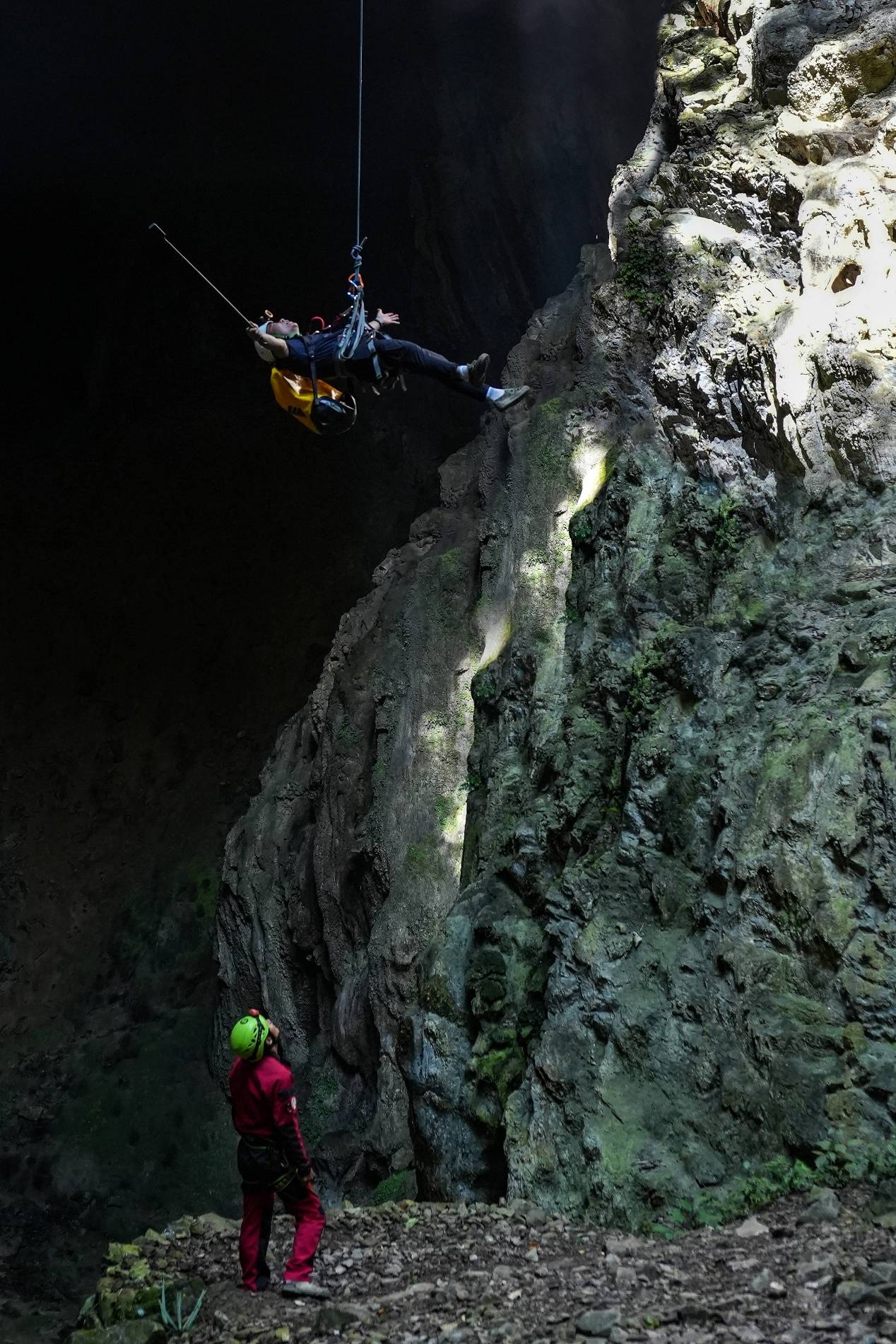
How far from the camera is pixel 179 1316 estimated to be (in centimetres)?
652

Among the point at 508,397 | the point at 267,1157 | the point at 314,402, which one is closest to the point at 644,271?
the point at 508,397

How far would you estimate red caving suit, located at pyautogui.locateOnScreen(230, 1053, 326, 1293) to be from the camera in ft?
21.4

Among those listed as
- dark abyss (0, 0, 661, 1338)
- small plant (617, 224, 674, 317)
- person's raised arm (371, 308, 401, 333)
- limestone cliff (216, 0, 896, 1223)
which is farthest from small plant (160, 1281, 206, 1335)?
dark abyss (0, 0, 661, 1338)

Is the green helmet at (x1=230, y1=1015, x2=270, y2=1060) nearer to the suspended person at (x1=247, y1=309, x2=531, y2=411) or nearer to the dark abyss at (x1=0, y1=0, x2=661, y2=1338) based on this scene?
the suspended person at (x1=247, y1=309, x2=531, y2=411)

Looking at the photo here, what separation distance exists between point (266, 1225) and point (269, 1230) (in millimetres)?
70

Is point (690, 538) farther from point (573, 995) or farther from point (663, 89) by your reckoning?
point (663, 89)

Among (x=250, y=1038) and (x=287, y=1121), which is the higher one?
(x=250, y=1038)

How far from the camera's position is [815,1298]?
504 cm

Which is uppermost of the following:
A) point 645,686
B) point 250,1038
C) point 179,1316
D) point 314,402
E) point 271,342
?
point 271,342

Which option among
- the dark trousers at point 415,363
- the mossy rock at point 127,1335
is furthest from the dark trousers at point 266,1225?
the dark trousers at point 415,363

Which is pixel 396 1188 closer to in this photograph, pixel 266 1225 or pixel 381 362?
pixel 266 1225

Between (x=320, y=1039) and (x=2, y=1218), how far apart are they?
5236 mm

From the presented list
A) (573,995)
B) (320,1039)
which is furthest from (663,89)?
(320,1039)

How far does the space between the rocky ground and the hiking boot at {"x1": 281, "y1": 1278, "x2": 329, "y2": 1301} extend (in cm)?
7
